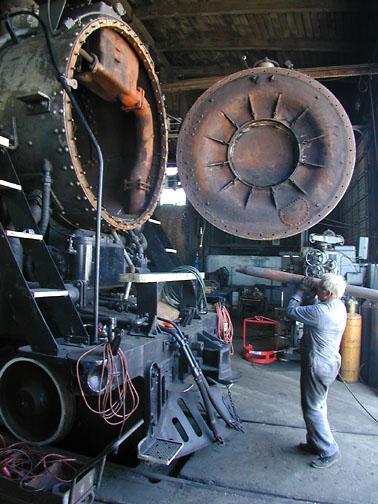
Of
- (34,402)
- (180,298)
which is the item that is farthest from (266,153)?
(34,402)

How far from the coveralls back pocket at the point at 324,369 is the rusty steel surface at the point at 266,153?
0.99 m

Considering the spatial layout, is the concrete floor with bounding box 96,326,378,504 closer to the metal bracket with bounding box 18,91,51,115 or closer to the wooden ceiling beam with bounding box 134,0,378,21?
the metal bracket with bounding box 18,91,51,115

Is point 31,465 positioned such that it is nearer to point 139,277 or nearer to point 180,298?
point 139,277

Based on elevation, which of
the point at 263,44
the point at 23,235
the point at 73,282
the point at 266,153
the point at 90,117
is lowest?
the point at 73,282

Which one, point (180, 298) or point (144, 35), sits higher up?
point (144, 35)

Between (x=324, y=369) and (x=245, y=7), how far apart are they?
4883 mm

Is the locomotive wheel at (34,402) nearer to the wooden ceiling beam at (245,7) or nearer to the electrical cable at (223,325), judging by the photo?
Result: the electrical cable at (223,325)

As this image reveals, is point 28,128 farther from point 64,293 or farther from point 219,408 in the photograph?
point 219,408

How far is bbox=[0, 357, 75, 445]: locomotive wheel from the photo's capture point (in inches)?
81.2

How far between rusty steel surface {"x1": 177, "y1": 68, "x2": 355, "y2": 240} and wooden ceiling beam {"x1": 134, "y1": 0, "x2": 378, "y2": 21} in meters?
2.87

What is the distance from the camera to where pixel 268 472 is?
8.80ft

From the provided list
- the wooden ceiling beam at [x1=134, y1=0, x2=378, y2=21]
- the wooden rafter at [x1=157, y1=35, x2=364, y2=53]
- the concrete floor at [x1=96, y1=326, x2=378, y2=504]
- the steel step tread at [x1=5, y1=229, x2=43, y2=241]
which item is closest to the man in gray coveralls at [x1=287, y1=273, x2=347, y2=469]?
the concrete floor at [x1=96, y1=326, x2=378, y2=504]

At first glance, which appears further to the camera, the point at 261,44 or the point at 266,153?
the point at 261,44

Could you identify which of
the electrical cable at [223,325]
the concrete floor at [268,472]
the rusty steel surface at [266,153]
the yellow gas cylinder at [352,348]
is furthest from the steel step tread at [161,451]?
the yellow gas cylinder at [352,348]
